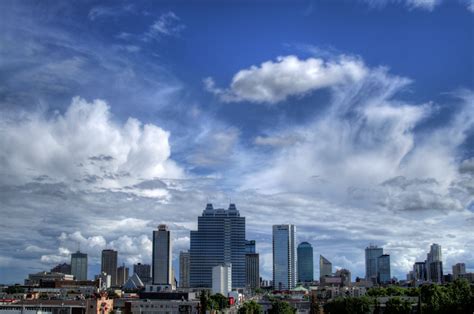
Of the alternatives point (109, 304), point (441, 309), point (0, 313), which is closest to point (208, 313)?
point (109, 304)

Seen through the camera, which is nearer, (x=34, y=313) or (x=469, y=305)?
(x=34, y=313)

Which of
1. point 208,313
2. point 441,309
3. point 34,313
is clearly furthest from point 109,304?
point 34,313

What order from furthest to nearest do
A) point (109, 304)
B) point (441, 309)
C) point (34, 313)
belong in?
point (441, 309)
point (109, 304)
point (34, 313)

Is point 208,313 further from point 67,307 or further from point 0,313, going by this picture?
point 0,313

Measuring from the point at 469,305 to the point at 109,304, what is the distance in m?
96.8

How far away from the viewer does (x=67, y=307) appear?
184875mm

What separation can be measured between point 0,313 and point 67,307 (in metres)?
108

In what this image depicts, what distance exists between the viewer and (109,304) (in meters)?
181

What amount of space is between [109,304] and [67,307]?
42.2ft

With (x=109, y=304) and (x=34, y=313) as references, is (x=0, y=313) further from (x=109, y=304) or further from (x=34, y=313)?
(x=109, y=304)

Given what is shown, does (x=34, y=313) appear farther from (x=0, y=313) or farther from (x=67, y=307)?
(x=67, y=307)

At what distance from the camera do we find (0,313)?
80.4 metres

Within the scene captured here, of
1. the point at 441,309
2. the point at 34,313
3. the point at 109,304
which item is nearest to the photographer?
the point at 34,313

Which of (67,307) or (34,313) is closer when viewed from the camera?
(34,313)
